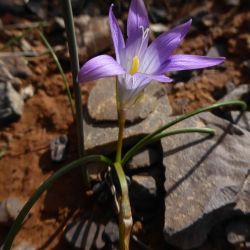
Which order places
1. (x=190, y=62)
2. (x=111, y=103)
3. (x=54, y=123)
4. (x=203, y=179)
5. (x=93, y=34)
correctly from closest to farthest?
(x=190, y=62) < (x=203, y=179) < (x=111, y=103) < (x=54, y=123) < (x=93, y=34)

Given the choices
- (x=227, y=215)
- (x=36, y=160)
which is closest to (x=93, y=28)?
(x=36, y=160)

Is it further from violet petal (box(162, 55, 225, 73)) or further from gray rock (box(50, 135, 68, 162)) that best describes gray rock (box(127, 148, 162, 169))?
violet petal (box(162, 55, 225, 73))

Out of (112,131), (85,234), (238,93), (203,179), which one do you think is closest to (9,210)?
(85,234)

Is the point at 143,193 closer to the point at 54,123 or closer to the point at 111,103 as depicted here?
the point at 111,103

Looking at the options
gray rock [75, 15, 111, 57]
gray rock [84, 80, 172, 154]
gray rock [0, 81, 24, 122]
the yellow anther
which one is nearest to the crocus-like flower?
the yellow anther

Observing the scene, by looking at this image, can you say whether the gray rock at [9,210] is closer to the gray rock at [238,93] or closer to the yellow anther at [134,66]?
the yellow anther at [134,66]

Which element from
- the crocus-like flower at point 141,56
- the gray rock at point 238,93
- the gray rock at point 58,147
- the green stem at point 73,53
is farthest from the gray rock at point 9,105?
the gray rock at point 238,93
